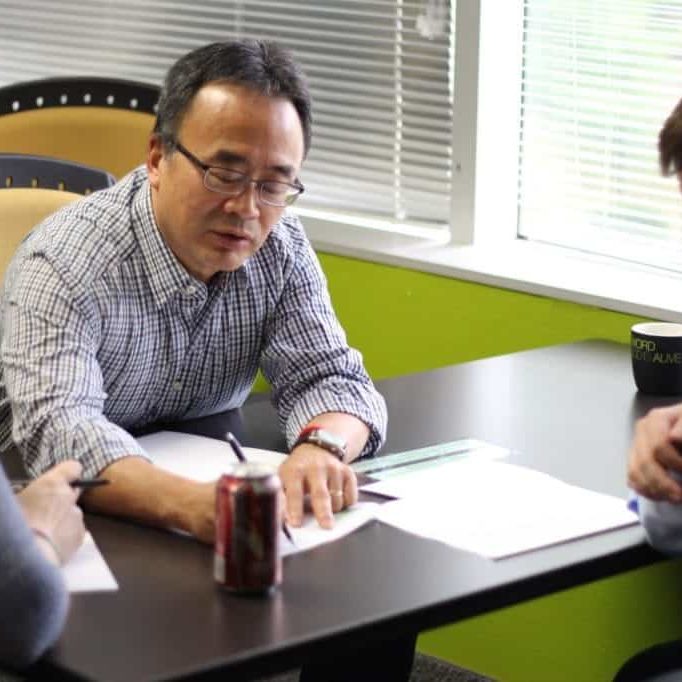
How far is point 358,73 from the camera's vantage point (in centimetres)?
364

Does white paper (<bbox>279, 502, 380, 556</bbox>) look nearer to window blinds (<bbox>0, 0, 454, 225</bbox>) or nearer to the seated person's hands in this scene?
the seated person's hands

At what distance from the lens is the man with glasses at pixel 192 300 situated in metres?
2.17

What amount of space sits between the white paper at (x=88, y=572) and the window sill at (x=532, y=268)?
1.41 meters

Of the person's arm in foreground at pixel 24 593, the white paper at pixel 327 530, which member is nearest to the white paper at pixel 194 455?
the white paper at pixel 327 530

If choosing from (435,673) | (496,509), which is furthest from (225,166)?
(435,673)

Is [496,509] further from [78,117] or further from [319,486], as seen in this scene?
[78,117]

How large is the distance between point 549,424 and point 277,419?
16.5 inches

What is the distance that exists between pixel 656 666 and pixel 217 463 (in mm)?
662

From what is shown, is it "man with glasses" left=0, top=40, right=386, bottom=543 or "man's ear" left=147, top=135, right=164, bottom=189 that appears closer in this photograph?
"man with glasses" left=0, top=40, right=386, bottom=543

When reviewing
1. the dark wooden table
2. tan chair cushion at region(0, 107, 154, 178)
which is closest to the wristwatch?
the dark wooden table

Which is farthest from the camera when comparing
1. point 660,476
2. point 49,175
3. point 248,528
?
point 49,175

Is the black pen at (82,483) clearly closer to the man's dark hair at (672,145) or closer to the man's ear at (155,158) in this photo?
the man's ear at (155,158)

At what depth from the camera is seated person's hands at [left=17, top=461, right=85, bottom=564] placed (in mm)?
1784

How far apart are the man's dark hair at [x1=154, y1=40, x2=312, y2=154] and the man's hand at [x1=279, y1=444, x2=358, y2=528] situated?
559 mm
